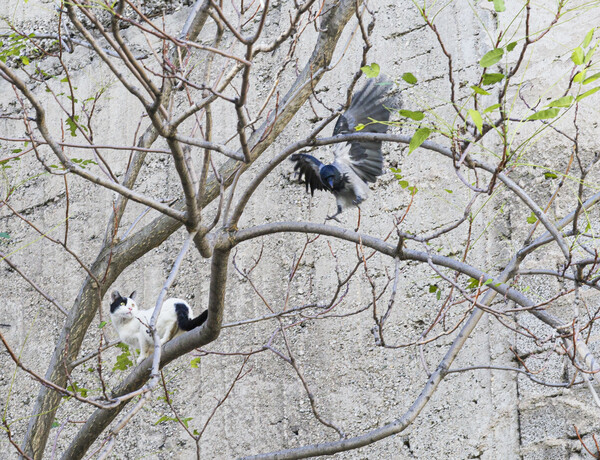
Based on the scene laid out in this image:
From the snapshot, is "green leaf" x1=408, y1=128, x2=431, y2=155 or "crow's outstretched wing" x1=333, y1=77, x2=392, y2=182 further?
"crow's outstretched wing" x1=333, y1=77, x2=392, y2=182

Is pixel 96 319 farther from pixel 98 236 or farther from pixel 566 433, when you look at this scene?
pixel 566 433

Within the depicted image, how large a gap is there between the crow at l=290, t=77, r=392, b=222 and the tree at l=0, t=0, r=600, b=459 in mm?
147

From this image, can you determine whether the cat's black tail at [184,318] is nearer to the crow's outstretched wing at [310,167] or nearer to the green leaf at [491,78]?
the crow's outstretched wing at [310,167]

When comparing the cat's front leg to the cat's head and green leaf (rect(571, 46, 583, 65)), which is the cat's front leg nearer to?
the cat's head

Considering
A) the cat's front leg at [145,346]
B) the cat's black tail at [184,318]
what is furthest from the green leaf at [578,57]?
the cat's front leg at [145,346]

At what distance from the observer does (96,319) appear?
11.1ft

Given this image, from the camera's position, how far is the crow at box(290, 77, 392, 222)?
2.62 m

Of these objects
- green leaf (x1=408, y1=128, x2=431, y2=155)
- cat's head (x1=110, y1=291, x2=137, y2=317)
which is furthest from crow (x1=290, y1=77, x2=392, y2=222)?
green leaf (x1=408, y1=128, x2=431, y2=155)

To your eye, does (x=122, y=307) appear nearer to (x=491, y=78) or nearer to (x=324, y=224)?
(x=324, y=224)

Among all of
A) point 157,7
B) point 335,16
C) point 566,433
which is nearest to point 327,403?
point 566,433

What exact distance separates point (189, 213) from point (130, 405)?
1524 mm

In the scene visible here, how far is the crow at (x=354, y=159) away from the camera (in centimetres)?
262

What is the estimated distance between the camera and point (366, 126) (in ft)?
8.75

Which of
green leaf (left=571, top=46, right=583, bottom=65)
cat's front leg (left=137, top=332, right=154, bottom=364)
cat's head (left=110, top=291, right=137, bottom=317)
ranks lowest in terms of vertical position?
green leaf (left=571, top=46, right=583, bottom=65)
